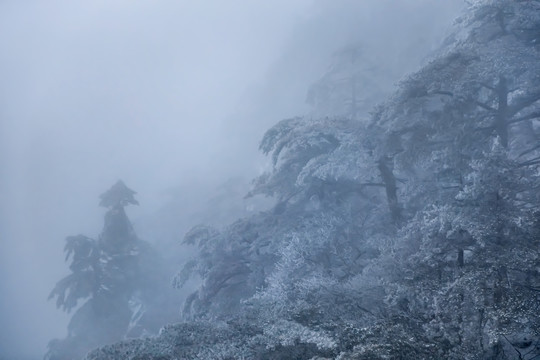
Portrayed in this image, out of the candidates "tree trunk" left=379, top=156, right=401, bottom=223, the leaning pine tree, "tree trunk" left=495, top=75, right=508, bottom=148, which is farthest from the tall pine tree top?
"tree trunk" left=495, top=75, right=508, bottom=148

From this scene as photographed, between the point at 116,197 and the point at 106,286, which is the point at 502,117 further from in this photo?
the point at 116,197

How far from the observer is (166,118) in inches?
4028

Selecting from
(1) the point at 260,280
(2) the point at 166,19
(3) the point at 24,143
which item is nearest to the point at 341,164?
(1) the point at 260,280

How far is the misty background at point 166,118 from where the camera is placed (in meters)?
48.8

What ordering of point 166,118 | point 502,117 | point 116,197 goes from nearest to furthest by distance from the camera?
1. point 502,117
2. point 116,197
3. point 166,118

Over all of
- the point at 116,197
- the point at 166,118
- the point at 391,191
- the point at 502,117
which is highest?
the point at 166,118

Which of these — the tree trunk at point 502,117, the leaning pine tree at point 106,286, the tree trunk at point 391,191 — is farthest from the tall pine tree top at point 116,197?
the tree trunk at point 502,117

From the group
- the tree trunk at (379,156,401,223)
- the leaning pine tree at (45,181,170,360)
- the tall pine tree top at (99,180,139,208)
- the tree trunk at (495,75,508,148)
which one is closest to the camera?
the tree trunk at (495,75,508,148)

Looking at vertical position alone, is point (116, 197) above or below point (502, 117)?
above

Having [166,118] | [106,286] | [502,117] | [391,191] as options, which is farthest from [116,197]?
[166,118]

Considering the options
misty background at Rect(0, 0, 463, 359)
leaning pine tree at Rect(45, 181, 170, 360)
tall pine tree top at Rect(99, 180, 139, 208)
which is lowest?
leaning pine tree at Rect(45, 181, 170, 360)

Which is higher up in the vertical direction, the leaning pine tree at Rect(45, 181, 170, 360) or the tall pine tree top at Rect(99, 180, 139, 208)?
the tall pine tree top at Rect(99, 180, 139, 208)

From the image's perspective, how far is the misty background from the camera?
160 ft

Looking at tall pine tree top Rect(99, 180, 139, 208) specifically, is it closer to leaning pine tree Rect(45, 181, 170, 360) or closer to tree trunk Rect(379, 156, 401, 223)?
leaning pine tree Rect(45, 181, 170, 360)
